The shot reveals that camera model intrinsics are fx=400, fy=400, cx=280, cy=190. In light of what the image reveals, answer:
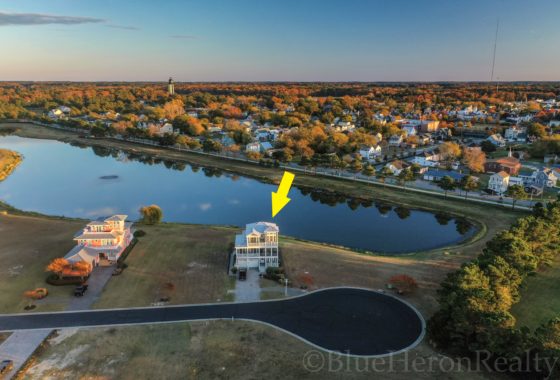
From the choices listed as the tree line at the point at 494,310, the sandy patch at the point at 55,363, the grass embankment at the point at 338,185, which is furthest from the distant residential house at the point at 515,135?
the sandy patch at the point at 55,363

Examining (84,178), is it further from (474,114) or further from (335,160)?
(474,114)

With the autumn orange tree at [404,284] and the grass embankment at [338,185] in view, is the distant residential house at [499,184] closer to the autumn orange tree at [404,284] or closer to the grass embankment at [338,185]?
the grass embankment at [338,185]

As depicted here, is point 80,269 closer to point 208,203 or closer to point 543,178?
point 208,203

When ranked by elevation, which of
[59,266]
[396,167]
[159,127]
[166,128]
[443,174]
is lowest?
[59,266]

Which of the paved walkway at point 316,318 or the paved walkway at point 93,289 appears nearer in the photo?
the paved walkway at point 316,318

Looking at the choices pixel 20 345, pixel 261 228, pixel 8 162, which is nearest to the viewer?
pixel 20 345

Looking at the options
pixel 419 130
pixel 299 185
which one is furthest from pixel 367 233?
pixel 419 130

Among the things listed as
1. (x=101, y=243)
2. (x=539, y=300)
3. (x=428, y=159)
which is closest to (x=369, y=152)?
(x=428, y=159)
